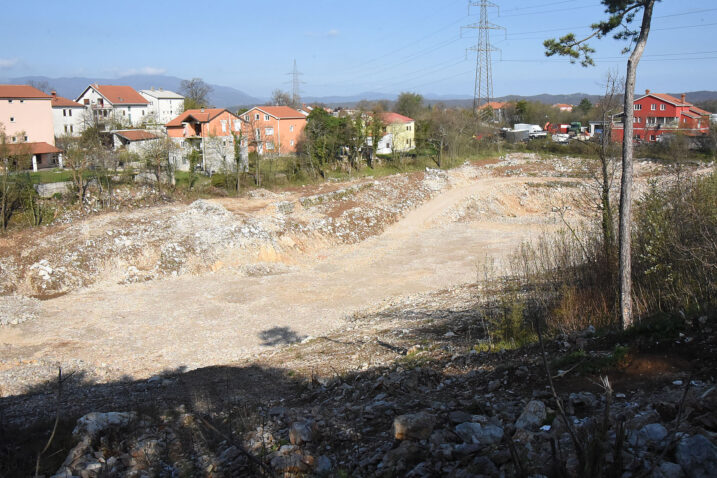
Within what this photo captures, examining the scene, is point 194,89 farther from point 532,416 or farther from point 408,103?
point 532,416

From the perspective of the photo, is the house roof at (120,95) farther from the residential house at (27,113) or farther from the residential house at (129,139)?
the residential house at (129,139)

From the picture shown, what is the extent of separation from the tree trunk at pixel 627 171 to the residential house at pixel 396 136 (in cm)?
3441

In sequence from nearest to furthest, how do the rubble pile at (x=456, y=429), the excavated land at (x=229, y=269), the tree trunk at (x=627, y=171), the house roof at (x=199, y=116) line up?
1. the rubble pile at (x=456, y=429)
2. the tree trunk at (x=627, y=171)
3. the excavated land at (x=229, y=269)
4. the house roof at (x=199, y=116)

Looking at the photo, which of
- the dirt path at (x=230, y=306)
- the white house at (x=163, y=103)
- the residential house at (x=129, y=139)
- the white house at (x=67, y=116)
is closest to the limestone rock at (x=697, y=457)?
the dirt path at (x=230, y=306)

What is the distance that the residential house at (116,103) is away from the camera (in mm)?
53706

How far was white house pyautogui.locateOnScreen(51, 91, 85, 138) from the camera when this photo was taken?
4953 centimetres

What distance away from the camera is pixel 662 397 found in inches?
230

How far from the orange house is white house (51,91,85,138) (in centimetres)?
1873

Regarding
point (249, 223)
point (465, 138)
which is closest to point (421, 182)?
point (465, 138)

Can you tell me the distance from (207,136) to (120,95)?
1065 inches

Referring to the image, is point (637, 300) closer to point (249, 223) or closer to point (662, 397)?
point (662, 397)

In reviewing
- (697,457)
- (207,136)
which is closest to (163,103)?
(207,136)

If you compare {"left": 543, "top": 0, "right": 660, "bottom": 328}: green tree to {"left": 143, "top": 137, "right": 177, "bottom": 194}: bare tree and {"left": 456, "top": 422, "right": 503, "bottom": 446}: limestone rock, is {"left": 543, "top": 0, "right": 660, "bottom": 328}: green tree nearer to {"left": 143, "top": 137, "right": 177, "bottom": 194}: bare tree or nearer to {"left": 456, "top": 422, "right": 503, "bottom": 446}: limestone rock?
{"left": 456, "top": 422, "right": 503, "bottom": 446}: limestone rock

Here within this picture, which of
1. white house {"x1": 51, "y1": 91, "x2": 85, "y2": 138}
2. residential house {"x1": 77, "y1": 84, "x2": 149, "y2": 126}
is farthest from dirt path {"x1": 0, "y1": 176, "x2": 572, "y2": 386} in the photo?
residential house {"x1": 77, "y1": 84, "x2": 149, "y2": 126}
